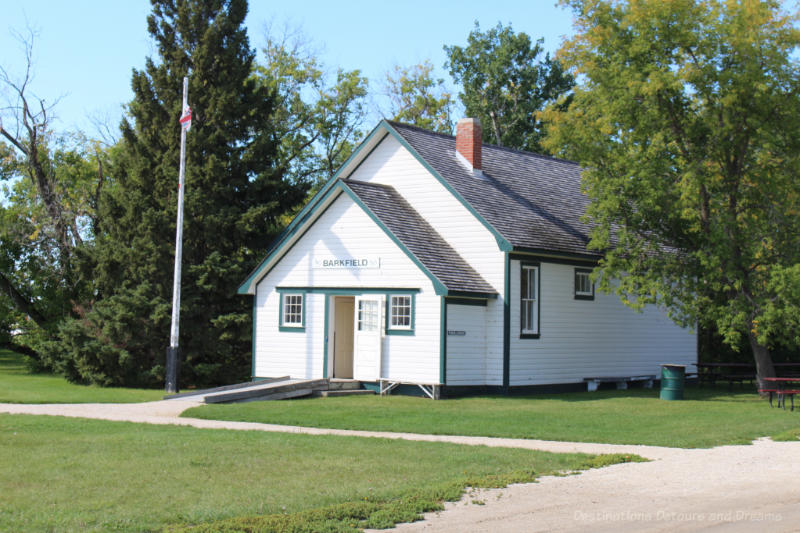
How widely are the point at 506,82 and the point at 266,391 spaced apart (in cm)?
3546

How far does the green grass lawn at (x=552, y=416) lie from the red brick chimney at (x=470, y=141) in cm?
777

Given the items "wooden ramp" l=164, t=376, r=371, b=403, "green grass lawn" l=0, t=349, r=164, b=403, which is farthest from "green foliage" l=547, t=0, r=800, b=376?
"green grass lawn" l=0, t=349, r=164, b=403

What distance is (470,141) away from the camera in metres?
27.6

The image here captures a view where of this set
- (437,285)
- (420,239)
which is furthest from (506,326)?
(420,239)

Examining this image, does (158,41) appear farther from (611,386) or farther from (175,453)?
(175,453)

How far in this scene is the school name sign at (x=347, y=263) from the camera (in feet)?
80.5

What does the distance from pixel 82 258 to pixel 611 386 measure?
18787mm

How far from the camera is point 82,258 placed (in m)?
32.3

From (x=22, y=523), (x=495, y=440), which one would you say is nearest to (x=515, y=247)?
(x=495, y=440)

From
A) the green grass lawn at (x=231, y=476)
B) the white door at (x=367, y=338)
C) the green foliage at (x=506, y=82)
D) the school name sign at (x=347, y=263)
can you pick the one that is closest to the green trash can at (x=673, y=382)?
the white door at (x=367, y=338)

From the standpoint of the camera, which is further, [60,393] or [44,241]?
→ [44,241]

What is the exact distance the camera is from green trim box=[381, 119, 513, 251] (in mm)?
23797

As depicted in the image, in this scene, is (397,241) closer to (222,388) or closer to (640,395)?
(222,388)

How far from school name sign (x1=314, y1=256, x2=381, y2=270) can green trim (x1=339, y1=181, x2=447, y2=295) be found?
2.78 ft
